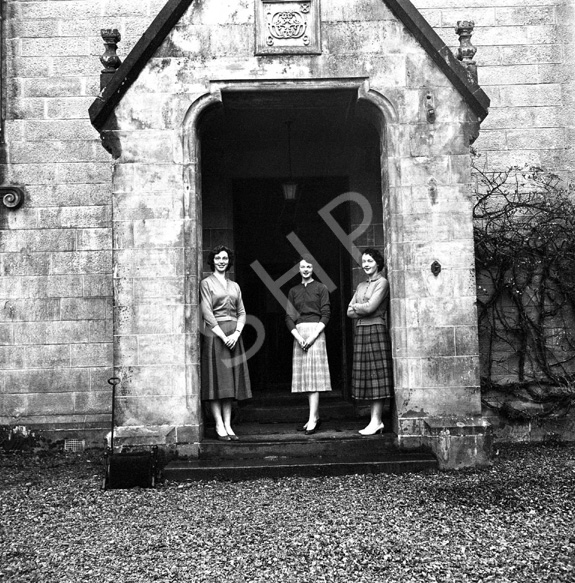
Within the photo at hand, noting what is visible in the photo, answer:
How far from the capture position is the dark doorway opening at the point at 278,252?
826 cm

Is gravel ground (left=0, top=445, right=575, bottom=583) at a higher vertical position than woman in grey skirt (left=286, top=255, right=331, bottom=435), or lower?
lower

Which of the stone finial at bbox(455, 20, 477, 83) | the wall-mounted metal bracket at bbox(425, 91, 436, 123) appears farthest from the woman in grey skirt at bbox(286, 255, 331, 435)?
the stone finial at bbox(455, 20, 477, 83)

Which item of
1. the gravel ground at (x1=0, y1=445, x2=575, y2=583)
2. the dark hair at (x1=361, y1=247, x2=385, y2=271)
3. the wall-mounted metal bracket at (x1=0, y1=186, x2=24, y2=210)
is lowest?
the gravel ground at (x1=0, y1=445, x2=575, y2=583)

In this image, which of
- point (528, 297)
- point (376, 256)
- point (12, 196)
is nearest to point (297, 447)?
point (376, 256)

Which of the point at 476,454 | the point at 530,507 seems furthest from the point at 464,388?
the point at 530,507

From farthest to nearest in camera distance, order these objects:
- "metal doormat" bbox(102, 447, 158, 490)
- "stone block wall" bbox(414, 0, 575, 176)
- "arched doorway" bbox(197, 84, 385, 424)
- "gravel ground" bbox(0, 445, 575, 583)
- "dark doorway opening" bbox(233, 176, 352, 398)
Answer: "dark doorway opening" bbox(233, 176, 352, 398), "stone block wall" bbox(414, 0, 575, 176), "arched doorway" bbox(197, 84, 385, 424), "metal doormat" bbox(102, 447, 158, 490), "gravel ground" bbox(0, 445, 575, 583)

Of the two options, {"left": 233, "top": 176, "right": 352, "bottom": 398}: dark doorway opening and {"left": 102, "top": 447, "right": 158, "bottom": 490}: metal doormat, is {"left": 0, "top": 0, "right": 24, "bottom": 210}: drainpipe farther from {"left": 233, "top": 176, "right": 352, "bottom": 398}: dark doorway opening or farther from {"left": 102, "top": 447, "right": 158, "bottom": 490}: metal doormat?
{"left": 102, "top": 447, "right": 158, "bottom": 490}: metal doormat

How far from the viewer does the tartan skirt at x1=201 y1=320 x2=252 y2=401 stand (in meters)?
5.84

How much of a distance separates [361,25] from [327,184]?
258cm

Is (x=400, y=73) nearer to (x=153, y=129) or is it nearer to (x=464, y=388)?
(x=153, y=129)

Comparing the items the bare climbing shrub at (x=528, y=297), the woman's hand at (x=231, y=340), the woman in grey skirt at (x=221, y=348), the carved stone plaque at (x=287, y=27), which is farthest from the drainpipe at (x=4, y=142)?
the bare climbing shrub at (x=528, y=297)

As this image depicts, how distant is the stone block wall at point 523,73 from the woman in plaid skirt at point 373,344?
2.68 m

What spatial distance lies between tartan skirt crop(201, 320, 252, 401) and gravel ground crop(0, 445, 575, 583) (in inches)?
35.9

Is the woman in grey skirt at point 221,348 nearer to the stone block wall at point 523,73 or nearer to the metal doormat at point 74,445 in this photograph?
the metal doormat at point 74,445
